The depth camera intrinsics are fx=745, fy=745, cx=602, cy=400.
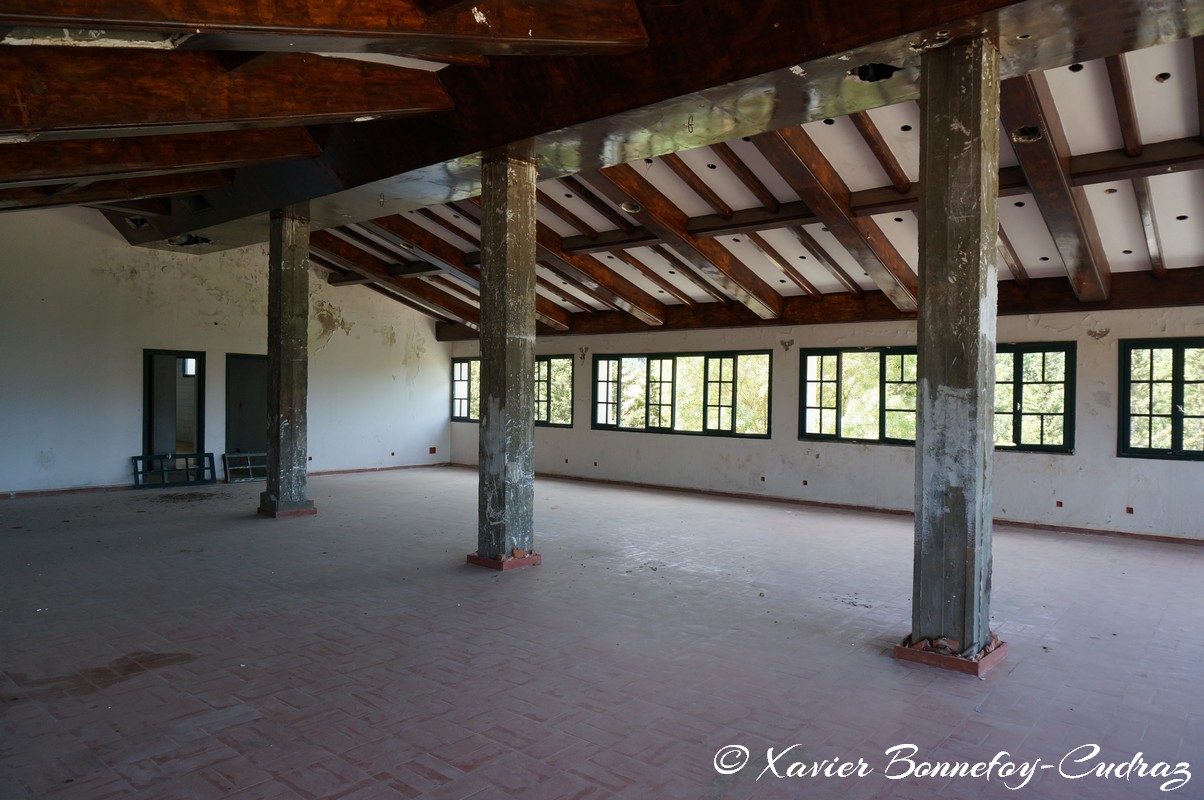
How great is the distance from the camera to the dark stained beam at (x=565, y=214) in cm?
917

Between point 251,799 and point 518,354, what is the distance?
4.31m

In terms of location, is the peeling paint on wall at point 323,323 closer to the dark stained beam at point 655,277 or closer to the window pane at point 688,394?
the dark stained beam at point 655,277

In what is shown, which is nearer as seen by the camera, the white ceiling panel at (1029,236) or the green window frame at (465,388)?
the white ceiling panel at (1029,236)

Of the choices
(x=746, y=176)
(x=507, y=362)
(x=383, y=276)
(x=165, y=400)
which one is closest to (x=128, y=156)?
(x=507, y=362)

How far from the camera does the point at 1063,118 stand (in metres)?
6.04

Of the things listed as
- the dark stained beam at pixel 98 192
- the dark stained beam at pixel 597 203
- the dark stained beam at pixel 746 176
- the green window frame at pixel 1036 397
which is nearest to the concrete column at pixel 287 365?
the dark stained beam at pixel 98 192

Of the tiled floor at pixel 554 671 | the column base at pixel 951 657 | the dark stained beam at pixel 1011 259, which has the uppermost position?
the dark stained beam at pixel 1011 259

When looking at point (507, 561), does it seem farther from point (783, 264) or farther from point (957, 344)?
point (783, 264)

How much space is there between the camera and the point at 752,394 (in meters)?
11.6

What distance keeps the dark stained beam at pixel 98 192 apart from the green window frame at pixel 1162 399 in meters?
10.6

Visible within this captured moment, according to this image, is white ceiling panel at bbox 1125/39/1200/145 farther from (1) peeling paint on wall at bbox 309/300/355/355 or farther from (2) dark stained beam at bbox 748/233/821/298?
(1) peeling paint on wall at bbox 309/300/355/355

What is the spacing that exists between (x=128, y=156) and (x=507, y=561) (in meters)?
4.51

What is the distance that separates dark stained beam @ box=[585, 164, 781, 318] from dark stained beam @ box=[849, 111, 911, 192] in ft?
7.99

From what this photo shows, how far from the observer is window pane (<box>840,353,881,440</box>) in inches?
410
